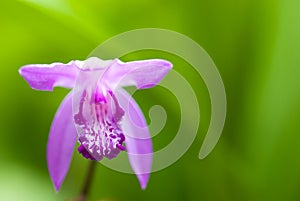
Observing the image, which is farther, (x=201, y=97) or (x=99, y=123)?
(x=201, y=97)

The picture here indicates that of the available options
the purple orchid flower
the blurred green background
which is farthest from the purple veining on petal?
the blurred green background

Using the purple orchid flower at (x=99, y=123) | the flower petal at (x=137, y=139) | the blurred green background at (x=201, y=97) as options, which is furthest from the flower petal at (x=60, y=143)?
the blurred green background at (x=201, y=97)

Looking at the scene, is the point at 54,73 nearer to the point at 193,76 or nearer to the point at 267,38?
the point at 193,76

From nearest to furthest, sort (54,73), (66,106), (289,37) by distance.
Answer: (54,73) < (66,106) < (289,37)

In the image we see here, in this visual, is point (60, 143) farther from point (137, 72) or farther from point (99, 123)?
point (137, 72)

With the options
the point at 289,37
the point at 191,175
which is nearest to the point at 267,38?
the point at 289,37

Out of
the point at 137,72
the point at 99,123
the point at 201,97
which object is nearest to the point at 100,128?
the point at 99,123

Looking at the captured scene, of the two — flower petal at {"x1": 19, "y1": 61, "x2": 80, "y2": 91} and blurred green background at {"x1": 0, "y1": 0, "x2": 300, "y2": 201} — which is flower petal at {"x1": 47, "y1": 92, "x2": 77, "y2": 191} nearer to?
flower petal at {"x1": 19, "y1": 61, "x2": 80, "y2": 91}
